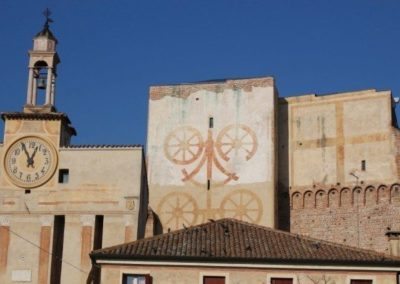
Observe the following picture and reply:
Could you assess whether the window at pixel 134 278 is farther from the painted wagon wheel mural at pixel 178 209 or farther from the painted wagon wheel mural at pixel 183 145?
the painted wagon wheel mural at pixel 183 145

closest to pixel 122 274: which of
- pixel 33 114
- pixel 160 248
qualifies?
pixel 160 248

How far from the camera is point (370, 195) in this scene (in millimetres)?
45938

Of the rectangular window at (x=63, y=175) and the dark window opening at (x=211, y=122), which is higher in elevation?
the dark window opening at (x=211, y=122)

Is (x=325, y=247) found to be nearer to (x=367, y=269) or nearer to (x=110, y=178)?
(x=367, y=269)

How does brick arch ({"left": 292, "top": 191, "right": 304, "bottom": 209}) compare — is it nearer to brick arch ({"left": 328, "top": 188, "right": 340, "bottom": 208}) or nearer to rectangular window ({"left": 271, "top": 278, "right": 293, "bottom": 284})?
brick arch ({"left": 328, "top": 188, "right": 340, "bottom": 208})

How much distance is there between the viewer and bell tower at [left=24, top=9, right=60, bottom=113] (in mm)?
41281

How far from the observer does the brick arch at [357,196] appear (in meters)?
46.1

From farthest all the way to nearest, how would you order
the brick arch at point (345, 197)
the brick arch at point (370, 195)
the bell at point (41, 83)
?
the brick arch at point (345, 197)
the brick arch at point (370, 195)
the bell at point (41, 83)

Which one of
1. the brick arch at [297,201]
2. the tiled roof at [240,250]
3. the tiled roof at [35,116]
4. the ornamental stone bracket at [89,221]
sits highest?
the tiled roof at [35,116]

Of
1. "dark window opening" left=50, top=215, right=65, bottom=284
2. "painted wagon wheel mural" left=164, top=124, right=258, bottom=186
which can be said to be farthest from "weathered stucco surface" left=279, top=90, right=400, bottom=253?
"dark window opening" left=50, top=215, right=65, bottom=284

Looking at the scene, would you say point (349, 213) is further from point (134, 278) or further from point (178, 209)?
point (134, 278)

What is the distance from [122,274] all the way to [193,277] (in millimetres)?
2003

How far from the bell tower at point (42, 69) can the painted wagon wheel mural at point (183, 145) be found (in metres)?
7.59

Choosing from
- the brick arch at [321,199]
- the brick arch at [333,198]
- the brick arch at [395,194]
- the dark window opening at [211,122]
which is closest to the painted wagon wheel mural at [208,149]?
the dark window opening at [211,122]
